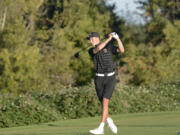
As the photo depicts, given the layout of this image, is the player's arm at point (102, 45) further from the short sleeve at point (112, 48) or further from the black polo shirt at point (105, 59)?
the short sleeve at point (112, 48)

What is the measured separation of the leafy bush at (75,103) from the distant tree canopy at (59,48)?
551 centimetres

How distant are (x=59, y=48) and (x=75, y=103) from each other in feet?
58.1

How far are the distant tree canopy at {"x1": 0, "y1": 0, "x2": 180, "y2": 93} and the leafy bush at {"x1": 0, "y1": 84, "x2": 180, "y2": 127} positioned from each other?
5.51 m

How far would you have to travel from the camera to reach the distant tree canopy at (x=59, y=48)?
35406mm

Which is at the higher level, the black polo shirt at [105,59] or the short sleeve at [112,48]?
the short sleeve at [112,48]

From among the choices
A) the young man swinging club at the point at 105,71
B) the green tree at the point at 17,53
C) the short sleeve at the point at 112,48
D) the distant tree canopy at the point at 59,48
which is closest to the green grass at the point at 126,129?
the young man swinging club at the point at 105,71

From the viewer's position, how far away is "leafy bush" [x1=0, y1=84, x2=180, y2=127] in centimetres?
1894

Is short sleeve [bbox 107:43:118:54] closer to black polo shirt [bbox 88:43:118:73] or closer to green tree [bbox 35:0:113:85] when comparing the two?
black polo shirt [bbox 88:43:118:73]

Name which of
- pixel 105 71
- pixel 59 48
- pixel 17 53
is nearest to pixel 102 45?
pixel 105 71

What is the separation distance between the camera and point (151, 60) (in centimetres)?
4631

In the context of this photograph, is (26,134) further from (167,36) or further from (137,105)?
(167,36)

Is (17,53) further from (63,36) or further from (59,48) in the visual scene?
(63,36)

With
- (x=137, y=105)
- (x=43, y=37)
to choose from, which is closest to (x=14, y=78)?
(x=43, y=37)

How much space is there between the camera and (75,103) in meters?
21.0
